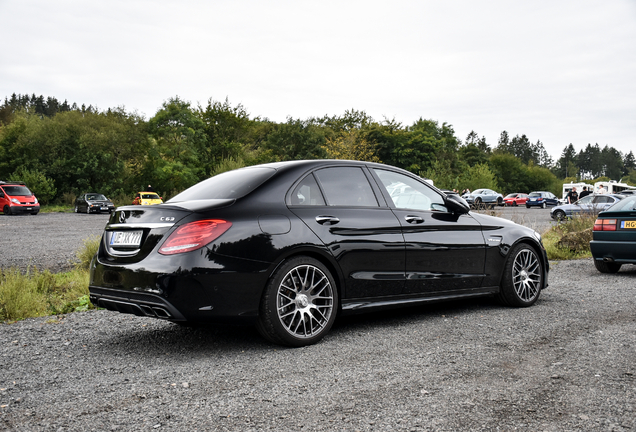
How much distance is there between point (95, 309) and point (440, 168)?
4742 centimetres

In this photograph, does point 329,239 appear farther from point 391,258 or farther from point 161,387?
point 161,387

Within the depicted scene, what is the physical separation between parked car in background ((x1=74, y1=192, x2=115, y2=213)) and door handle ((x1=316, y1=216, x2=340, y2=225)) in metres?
36.4

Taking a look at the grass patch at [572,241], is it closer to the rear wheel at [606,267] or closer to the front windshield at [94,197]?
the rear wheel at [606,267]

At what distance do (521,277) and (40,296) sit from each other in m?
5.63

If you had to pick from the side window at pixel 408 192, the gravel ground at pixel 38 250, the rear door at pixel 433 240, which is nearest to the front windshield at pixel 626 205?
the rear door at pixel 433 240

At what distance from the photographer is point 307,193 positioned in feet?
16.3

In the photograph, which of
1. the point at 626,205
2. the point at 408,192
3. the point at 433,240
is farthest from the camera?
the point at 626,205

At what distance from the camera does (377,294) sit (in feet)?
17.1

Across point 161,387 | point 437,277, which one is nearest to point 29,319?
point 161,387

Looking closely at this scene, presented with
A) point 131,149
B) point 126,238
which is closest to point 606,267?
point 126,238

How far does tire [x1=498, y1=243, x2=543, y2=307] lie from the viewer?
636 centimetres

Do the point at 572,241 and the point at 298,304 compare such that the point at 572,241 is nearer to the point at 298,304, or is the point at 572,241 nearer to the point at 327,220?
the point at 327,220

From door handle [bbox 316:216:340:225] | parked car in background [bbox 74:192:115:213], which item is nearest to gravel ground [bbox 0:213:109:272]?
door handle [bbox 316:216:340:225]

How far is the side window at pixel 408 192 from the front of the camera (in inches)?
222
